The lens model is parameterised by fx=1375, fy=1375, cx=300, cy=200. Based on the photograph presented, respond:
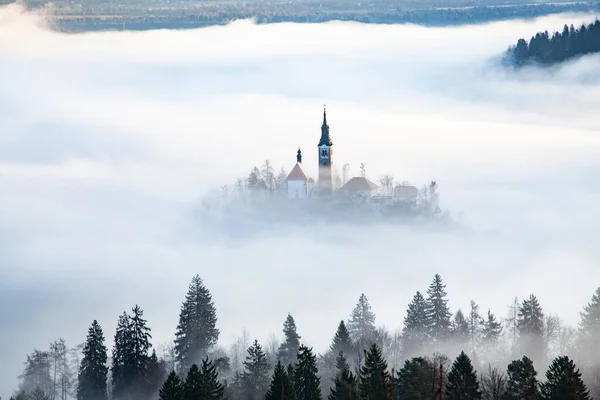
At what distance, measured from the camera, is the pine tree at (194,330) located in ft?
245

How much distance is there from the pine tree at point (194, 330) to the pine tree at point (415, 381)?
22.5 metres

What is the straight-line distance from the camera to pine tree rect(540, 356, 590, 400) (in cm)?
4728

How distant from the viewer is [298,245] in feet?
585

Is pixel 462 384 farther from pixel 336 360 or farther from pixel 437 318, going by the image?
pixel 437 318

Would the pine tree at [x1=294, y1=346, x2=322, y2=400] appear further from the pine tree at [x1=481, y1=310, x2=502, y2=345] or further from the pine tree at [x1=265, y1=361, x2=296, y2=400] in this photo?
the pine tree at [x1=481, y1=310, x2=502, y2=345]

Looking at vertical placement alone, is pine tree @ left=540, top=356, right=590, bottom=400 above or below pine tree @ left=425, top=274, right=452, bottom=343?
above

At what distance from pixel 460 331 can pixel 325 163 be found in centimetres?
7735

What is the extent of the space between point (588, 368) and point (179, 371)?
21.6 m

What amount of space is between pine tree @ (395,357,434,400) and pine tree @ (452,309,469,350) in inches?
868

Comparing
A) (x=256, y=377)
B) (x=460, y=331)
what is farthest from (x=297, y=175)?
(x=256, y=377)

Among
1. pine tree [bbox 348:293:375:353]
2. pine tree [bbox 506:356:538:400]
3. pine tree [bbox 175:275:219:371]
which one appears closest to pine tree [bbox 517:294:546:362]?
pine tree [bbox 348:293:375:353]

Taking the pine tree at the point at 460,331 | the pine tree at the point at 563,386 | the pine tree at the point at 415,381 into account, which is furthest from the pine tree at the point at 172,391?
the pine tree at the point at 460,331

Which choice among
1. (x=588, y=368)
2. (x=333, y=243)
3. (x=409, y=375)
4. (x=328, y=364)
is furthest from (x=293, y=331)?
(x=333, y=243)

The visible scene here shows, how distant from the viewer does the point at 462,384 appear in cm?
5069
